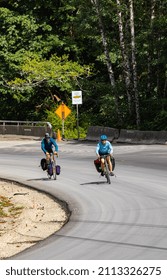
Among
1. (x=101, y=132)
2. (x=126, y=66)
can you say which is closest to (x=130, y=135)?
(x=101, y=132)

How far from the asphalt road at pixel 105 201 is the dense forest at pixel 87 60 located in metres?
6.58

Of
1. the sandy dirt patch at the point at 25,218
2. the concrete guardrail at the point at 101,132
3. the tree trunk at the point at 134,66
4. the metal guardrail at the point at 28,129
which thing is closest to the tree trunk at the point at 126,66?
the tree trunk at the point at 134,66

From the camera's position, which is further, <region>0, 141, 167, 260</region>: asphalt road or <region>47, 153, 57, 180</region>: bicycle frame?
<region>47, 153, 57, 180</region>: bicycle frame

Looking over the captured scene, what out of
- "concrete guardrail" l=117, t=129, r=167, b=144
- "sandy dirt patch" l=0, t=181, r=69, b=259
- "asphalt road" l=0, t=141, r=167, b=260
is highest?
"concrete guardrail" l=117, t=129, r=167, b=144

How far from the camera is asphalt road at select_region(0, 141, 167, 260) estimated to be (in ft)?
43.4

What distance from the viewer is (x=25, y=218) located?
698 inches

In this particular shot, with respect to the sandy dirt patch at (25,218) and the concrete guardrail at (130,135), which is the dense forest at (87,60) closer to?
the concrete guardrail at (130,135)

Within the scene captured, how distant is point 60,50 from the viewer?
174 feet

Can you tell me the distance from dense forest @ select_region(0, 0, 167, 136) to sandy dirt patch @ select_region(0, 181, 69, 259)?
18.7 metres

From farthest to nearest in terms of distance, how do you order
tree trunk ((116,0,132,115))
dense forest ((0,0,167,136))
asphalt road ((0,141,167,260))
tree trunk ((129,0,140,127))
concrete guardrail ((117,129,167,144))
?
dense forest ((0,0,167,136)), tree trunk ((116,0,132,115)), tree trunk ((129,0,140,127)), concrete guardrail ((117,129,167,144)), asphalt road ((0,141,167,260))

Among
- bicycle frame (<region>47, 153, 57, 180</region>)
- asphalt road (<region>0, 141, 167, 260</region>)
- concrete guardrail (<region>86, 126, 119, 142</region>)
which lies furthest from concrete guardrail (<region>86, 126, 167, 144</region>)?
bicycle frame (<region>47, 153, 57, 180</region>)

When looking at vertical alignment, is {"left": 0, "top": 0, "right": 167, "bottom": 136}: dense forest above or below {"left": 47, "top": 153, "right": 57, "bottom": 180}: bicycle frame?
above

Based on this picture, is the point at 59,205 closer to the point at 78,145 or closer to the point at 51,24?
the point at 78,145

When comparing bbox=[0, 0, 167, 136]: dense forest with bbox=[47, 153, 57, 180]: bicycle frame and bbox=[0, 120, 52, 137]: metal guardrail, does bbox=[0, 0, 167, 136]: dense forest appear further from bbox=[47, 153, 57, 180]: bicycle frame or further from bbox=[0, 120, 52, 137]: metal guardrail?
bbox=[47, 153, 57, 180]: bicycle frame
